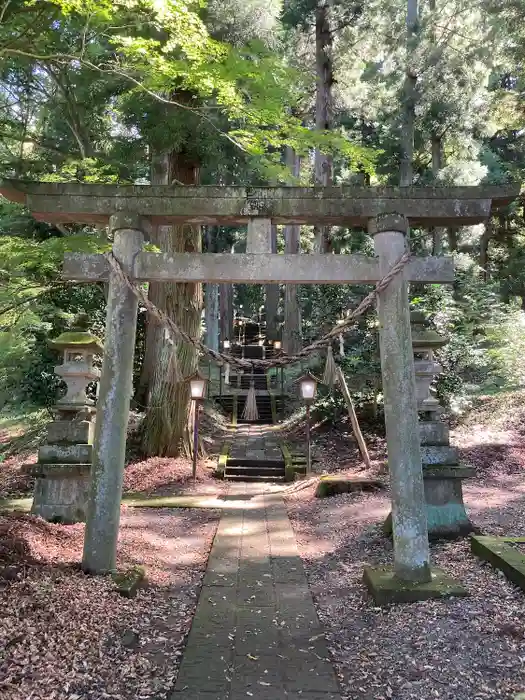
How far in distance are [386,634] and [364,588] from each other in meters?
0.86

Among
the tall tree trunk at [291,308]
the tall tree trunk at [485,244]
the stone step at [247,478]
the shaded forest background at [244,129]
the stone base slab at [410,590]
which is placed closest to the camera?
the stone base slab at [410,590]

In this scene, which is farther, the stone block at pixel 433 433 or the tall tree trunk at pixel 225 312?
the tall tree trunk at pixel 225 312

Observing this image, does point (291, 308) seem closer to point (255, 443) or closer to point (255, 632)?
point (255, 443)

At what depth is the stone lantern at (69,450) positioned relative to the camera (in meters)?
6.33

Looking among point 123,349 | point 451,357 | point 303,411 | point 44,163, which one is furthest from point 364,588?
point 303,411

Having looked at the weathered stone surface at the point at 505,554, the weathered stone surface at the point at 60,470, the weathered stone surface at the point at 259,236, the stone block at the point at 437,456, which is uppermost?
the weathered stone surface at the point at 259,236

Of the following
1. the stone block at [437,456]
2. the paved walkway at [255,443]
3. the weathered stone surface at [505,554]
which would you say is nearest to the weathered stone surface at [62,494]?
the stone block at [437,456]

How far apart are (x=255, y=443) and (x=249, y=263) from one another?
983 cm

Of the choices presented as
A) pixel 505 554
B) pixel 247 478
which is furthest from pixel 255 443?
pixel 505 554

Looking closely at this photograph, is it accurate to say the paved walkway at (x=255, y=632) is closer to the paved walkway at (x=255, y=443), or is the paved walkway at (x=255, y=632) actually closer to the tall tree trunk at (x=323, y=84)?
the paved walkway at (x=255, y=443)

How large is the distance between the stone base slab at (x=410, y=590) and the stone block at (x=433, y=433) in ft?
6.42

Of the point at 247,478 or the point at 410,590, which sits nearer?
the point at 410,590

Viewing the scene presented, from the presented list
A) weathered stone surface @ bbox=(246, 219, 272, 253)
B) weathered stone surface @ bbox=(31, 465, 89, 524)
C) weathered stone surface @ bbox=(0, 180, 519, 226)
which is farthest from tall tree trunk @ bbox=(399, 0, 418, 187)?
weathered stone surface @ bbox=(31, 465, 89, 524)

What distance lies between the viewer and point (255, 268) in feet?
13.9
